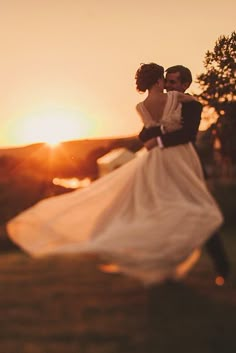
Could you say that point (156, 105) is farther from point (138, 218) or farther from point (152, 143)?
point (138, 218)

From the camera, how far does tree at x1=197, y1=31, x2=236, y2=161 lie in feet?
67.7

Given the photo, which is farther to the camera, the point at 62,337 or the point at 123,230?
the point at 123,230

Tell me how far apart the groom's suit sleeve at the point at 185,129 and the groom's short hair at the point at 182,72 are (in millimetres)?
458

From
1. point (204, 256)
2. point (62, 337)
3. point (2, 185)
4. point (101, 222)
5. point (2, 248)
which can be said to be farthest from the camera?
point (2, 185)

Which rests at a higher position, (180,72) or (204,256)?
(180,72)

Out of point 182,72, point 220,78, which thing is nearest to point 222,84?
point 220,78

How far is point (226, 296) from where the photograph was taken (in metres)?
8.20

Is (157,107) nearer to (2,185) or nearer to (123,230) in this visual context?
(123,230)

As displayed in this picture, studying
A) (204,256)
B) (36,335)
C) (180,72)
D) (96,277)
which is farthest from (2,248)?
(36,335)

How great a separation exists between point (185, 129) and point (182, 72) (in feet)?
2.59

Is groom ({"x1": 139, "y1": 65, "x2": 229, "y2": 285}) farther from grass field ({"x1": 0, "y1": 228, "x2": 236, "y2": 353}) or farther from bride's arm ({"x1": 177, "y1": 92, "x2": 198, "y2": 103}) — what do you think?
grass field ({"x1": 0, "y1": 228, "x2": 236, "y2": 353})

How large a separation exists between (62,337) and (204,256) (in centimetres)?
704

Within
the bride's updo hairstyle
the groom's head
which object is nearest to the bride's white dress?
the bride's updo hairstyle

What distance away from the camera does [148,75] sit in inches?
368
